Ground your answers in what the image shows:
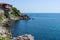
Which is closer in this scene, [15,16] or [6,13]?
[6,13]

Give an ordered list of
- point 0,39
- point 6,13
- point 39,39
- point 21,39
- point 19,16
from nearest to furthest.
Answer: point 0,39, point 21,39, point 39,39, point 6,13, point 19,16

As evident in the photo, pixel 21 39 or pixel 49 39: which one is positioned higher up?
pixel 21 39

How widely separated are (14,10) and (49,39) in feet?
232

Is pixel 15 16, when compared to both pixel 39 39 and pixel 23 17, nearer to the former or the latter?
pixel 23 17

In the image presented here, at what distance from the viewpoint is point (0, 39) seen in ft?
109

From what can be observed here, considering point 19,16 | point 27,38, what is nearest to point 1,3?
point 19,16

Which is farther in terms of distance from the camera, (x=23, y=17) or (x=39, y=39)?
(x=23, y=17)

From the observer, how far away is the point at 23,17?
135 m

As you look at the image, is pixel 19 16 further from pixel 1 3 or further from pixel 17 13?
pixel 1 3

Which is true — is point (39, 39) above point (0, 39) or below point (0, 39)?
below

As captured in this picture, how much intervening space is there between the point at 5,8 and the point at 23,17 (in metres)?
28.6

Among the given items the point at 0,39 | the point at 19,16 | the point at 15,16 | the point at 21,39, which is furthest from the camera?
the point at 19,16

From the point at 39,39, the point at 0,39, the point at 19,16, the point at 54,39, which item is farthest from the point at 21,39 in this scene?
the point at 19,16

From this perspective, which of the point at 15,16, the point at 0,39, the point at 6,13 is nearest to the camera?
the point at 0,39
